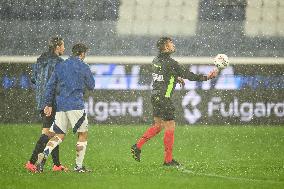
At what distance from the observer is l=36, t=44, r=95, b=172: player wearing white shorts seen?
35.8ft

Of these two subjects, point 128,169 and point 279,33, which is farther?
point 279,33

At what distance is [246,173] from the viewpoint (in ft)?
36.9

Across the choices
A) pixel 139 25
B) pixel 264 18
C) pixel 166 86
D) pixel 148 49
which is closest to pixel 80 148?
pixel 166 86

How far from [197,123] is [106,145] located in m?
4.20

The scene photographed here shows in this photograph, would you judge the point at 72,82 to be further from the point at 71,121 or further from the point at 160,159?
the point at 160,159

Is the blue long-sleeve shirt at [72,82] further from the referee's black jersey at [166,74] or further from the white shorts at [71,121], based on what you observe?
the referee's black jersey at [166,74]

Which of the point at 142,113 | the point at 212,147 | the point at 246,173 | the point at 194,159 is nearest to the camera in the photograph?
the point at 246,173

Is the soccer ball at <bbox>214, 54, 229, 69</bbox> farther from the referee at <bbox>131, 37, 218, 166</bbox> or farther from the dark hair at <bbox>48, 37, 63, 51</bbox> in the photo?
the dark hair at <bbox>48, 37, 63, 51</bbox>

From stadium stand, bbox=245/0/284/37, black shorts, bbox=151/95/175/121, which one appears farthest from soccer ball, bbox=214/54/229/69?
stadium stand, bbox=245/0/284/37

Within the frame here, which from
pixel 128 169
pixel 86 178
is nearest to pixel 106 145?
pixel 128 169

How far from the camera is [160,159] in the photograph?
513 inches

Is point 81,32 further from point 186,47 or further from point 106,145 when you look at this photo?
point 106,145

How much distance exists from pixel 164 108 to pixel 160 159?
1.43 metres

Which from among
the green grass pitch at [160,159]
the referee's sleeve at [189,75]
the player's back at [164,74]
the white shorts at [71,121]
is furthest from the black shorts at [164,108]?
the white shorts at [71,121]
